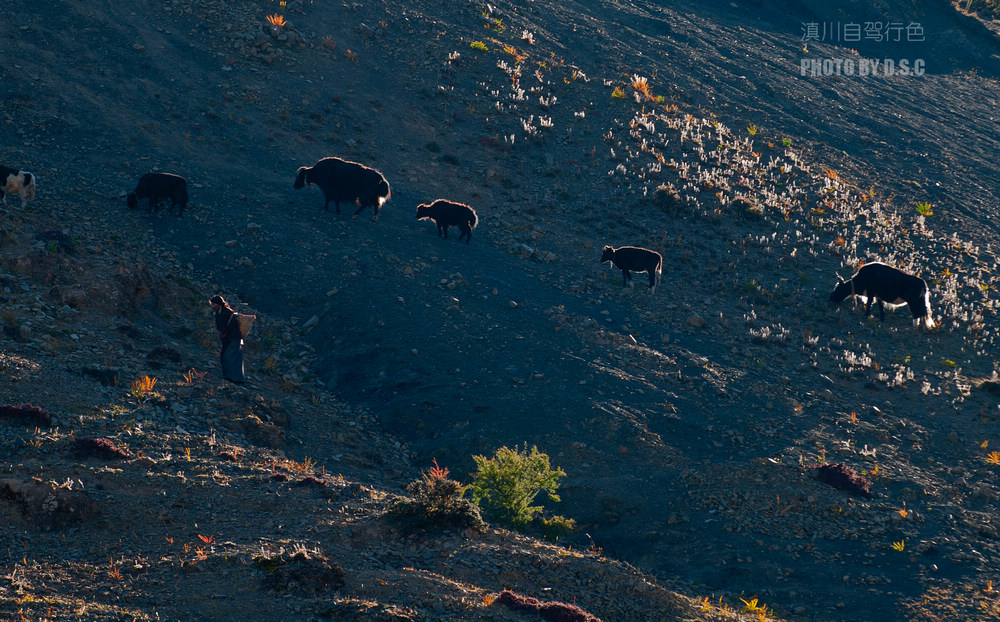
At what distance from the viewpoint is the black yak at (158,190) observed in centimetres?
2241

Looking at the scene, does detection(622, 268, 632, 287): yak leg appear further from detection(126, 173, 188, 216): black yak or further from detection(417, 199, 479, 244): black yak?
detection(126, 173, 188, 216): black yak

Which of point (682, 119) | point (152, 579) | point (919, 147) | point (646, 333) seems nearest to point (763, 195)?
point (682, 119)

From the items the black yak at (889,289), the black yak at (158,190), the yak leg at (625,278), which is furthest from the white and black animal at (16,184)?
the black yak at (889,289)

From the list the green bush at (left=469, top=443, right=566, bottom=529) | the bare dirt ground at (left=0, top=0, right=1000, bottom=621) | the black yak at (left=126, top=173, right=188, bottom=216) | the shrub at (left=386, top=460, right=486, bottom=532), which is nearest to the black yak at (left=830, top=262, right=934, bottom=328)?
the bare dirt ground at (left=0, top=0, right=1000, bottom=621)

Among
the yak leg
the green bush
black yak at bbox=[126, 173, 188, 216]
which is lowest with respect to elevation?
the green bush

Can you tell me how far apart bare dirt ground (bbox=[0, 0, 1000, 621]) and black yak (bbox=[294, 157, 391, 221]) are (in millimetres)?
971

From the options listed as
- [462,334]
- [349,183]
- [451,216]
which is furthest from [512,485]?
[349,183]

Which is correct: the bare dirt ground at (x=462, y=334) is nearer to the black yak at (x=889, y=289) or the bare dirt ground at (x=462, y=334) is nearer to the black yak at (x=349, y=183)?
the black yak at (x=889, y=289)

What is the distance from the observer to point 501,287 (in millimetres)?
22531

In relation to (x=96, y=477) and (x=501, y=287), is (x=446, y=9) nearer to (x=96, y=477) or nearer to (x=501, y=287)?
(x=501, y=287)

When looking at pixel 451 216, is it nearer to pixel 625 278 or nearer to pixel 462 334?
pixel 625 278

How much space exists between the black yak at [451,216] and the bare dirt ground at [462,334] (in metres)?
0.68

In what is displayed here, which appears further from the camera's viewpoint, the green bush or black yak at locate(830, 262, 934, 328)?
black yak at locate(830, 262, 934, 328)

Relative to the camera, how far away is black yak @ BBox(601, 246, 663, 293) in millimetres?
24109
